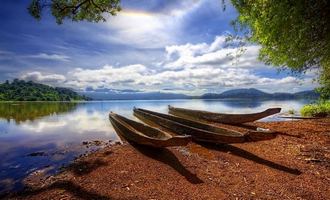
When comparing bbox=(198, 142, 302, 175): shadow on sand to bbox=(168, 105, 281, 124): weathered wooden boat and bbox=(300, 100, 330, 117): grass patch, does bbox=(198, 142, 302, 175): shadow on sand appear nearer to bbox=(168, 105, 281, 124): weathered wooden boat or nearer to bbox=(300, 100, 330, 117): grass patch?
bbox=(168, 105, 281, 124): weathered wooden boat

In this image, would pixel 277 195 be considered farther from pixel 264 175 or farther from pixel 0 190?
pixel 0 190

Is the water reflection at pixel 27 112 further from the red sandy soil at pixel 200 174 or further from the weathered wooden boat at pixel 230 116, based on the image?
the red sandy soil at pixel 200 174

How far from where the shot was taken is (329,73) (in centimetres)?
1745

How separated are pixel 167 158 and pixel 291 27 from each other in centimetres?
784

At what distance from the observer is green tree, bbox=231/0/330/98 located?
10742mm

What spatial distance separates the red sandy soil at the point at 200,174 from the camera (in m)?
7.17

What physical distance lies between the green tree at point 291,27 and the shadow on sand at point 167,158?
7.16 m

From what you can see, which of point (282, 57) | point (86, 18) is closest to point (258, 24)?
point (282, 57)

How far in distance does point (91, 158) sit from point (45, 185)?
9.38ft

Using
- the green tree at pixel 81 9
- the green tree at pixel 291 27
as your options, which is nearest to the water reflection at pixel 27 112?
the green tree at pixel 81 9

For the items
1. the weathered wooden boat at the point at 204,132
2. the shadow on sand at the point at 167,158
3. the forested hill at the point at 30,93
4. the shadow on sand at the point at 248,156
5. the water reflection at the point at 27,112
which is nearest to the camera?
the shadow on sand at the point at 167,158

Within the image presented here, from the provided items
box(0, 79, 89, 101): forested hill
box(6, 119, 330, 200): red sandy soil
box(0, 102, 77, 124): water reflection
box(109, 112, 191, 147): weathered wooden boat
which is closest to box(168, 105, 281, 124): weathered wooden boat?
box(6, 119, 330, 200): red sandy soil

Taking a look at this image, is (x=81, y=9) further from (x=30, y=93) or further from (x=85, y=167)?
(x=30, y=93)

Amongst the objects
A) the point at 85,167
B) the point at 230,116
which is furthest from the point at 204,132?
the point at 230,116
